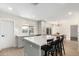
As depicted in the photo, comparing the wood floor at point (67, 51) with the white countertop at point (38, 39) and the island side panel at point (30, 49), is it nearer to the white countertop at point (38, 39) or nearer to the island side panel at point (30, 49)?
the island side panel at point (30, 49)

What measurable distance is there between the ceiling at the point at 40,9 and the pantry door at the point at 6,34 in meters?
0.23

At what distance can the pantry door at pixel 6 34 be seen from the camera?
6.03ft

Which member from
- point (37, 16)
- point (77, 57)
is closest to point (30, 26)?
point (37, 16)

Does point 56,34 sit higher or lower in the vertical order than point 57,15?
lower

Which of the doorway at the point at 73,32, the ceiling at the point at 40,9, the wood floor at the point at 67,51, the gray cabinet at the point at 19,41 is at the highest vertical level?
the ceiling at the point at 40,9

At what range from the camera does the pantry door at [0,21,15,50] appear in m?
1.84

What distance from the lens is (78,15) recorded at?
1.85m

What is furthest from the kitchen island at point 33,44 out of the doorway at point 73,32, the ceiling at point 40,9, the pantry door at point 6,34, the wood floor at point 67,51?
the doorway at point 73,32

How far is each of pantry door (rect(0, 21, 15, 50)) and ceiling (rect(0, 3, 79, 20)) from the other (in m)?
0.23

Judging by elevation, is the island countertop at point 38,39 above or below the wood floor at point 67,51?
above

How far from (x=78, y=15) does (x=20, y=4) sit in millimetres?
1092

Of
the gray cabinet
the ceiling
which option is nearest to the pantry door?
the gray cabinet

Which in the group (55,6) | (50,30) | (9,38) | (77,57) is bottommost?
(77,57)

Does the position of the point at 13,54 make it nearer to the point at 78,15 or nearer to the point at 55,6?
the point at 55,6
